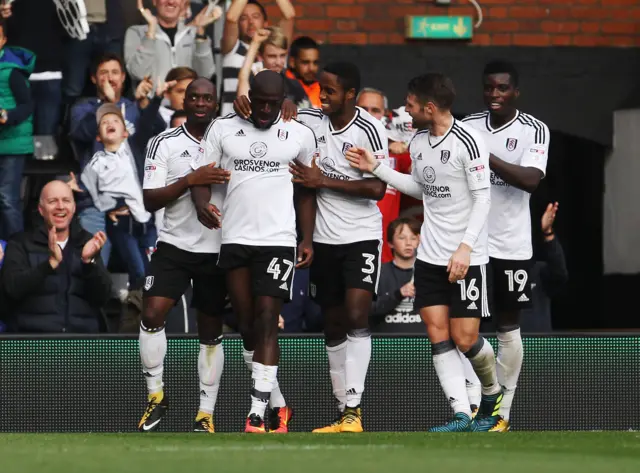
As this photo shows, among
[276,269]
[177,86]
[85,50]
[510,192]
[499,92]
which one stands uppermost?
[85,50]

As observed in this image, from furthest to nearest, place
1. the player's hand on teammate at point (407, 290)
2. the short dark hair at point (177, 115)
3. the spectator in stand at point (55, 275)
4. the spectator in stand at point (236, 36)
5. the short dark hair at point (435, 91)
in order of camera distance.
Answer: the spectator in stand at point (236, 36)
the short dark hair at point (177, 115)
the player's hand on teammate at point (407, 290)
the spectator in stand at point (55, 275)
the short dark hair at point (435, 91)

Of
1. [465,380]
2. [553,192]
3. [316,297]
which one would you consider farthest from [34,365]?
[553,192]

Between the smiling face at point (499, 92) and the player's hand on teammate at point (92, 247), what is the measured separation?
3.20 meters

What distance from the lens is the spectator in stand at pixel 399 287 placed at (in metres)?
11.3

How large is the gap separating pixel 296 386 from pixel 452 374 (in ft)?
5.35

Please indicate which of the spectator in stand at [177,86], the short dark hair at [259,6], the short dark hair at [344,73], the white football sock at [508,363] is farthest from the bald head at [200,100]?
the short dark hair at [259,6]

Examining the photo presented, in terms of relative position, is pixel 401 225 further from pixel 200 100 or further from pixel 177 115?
pixel 200 100

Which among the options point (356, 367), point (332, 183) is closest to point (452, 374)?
point (356, 367)

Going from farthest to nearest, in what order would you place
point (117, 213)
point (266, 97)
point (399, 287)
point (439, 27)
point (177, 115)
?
point (439, 27)
point (117, 213)
point (177, 115)
point (399, 287)
point (266, 97)

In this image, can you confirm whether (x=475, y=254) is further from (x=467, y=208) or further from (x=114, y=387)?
(x=114, y=387)

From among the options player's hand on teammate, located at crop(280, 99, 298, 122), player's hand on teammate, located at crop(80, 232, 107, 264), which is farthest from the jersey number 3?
player's hand on teammate, located at crop(80, 232, 107, 264)

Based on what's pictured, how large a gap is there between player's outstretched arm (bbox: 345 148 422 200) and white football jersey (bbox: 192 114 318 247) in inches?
12.3

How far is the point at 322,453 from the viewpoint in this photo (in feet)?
23.4

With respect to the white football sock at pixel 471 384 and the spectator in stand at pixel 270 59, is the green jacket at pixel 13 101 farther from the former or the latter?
the white football sock at pixel 471 384
